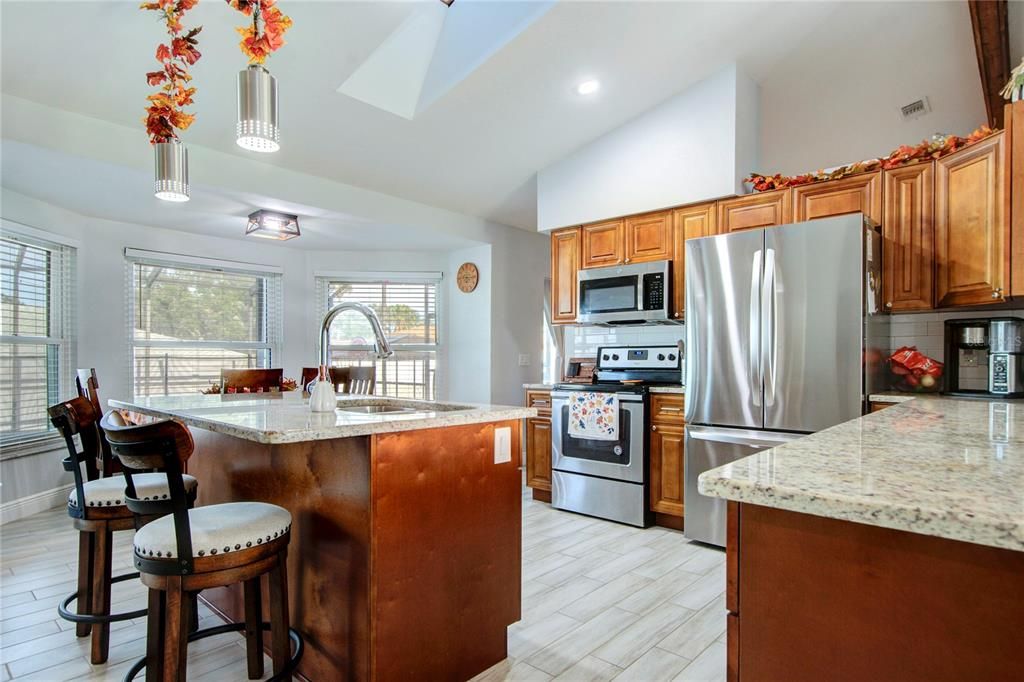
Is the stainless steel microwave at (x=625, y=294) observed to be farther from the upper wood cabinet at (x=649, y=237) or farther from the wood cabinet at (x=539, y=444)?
the wood cabinet at (x=539, y=444)

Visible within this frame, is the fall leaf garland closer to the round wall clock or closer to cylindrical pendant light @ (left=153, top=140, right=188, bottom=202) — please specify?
the round wall clock

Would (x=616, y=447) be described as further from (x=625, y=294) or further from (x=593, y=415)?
(x=625, y=294)

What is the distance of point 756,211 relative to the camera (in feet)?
11.5

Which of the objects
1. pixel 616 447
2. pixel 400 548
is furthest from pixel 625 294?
pixel 400 548

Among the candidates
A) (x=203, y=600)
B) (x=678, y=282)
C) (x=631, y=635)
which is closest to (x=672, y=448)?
(x=678, y=282)

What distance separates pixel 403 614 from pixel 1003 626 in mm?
1461

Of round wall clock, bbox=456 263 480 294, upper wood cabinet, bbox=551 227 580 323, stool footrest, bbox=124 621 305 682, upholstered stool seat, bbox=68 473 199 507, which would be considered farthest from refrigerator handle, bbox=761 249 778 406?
round wall clock, bbox=456 263 480 294

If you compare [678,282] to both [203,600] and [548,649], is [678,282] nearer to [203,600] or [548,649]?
[548,649]

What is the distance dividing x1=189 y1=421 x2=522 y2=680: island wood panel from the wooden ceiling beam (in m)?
3.23

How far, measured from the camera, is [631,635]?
2.20m

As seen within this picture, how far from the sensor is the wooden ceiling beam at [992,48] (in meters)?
2.83

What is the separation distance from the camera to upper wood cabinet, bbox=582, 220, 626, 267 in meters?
4.15

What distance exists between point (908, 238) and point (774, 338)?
2.98ft

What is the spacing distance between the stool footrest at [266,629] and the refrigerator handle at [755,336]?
2519 mm
